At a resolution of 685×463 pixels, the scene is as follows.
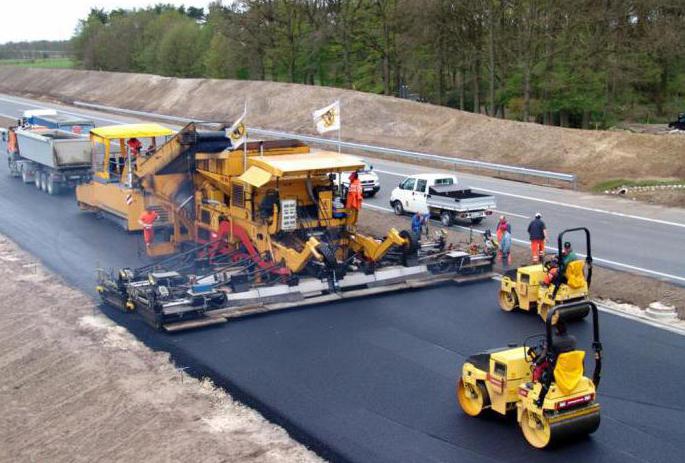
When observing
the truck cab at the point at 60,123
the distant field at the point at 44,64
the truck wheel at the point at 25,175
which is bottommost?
the truck wheel at the point at 25,175

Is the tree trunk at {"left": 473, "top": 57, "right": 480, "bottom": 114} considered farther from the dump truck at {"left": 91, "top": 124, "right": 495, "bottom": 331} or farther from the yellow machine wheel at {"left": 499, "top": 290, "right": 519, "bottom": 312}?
the yellow machine wheel at {"left": 499, "top": 290, "right": 519, "bottom": 312}

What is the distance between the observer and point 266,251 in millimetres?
18484

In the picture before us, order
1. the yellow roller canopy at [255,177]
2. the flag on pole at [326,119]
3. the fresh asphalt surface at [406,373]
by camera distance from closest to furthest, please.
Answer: the fresh asphalt surface at [406,373] → the yellow roller canopy at [255,177] → the flag on pole at [326,119]

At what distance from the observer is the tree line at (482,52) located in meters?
46.5

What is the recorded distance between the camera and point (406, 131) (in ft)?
155

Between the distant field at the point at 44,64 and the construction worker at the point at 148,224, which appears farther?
the distant field at the point at 44,64

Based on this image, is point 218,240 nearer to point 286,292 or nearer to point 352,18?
point 286,292

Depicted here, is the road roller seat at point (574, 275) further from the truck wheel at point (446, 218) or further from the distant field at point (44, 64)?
the distant field at point (44, 64)

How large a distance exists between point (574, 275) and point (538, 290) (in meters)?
1.01

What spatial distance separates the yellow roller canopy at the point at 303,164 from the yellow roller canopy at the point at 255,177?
10 cm

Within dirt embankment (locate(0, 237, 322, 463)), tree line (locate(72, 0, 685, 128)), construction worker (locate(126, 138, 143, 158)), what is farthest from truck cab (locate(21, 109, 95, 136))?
tree line (locate(72, 0, 685, 128))

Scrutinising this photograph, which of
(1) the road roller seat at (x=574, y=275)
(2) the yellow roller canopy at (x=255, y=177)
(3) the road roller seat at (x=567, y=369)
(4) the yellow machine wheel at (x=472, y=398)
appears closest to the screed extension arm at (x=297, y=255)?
(2) the yellow roller canopy at (x=255, y=177)

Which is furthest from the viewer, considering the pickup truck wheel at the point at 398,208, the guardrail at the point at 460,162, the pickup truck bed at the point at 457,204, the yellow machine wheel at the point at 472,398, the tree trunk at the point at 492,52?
the tree trunk at the point at 492,52

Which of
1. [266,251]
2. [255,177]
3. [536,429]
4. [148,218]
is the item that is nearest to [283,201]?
[255,177]
